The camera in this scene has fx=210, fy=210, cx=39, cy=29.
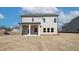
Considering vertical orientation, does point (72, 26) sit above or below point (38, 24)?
below

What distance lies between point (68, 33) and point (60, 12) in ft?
6.02

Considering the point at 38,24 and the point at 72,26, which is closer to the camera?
the point at 72,26

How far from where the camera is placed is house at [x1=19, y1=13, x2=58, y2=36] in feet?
62.6

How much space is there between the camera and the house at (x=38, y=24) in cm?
1908

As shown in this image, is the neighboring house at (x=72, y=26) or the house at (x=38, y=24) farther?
the house at (x=38, y=24)

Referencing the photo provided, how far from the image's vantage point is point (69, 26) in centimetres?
1595

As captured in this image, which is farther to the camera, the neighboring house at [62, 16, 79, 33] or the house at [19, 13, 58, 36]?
the house at [19, 13, 58, 36]

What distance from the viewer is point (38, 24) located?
775 inches
